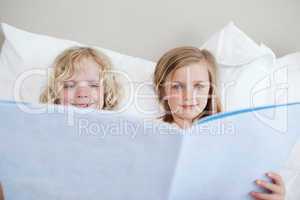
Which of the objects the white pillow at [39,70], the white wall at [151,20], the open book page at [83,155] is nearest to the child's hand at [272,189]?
the open book page at [83,155]

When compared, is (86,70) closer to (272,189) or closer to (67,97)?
(67,97)

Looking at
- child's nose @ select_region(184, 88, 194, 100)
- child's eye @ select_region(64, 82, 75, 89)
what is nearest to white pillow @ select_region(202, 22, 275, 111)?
child's nose @ select_region(184, 88, 194, 100)

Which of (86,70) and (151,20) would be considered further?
(151,20)

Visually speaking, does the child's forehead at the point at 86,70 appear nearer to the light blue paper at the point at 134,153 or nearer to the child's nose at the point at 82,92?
the child's nose at the point at 82,92

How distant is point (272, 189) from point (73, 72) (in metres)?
0.56

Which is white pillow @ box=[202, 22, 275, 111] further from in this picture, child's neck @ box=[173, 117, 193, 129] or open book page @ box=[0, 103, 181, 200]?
open book page @ box=[0, 103, 181, 200]

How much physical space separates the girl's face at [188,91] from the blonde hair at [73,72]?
0.17 m

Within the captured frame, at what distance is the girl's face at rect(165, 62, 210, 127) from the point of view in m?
0.86

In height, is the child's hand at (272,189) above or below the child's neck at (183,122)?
below

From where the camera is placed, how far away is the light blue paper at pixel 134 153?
1.70ft

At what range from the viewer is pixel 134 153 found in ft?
1.80

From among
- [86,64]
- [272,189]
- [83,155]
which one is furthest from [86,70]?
[272,189]

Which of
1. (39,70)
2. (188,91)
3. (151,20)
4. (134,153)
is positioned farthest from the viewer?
(151,20)

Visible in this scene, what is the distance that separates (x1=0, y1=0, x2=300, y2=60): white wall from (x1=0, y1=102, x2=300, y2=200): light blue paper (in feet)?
2.02
